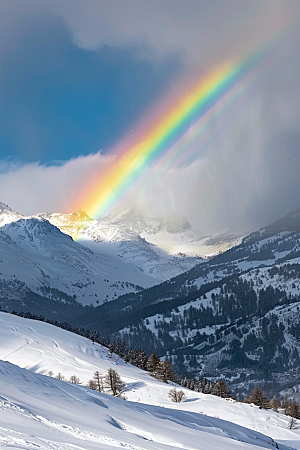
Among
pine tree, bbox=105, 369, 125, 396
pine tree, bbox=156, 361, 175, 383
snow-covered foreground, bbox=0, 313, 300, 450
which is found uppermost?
pine tree, bbox=156, 361, 175, 383

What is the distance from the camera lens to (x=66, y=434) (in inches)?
663

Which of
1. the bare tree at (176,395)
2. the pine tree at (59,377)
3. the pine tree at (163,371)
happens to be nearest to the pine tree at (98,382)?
the pine tree at (59,377)

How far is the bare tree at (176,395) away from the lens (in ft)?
217

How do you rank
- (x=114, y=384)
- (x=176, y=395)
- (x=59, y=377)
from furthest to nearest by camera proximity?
1. (x=59, y=377)
2. (x=114, y=384)
3. (x=176, y=395)

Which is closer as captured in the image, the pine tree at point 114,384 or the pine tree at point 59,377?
the pine tree at point 114,384

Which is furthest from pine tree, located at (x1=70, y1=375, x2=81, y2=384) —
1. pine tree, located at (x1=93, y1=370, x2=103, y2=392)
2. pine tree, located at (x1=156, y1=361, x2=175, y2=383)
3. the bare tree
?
pine tree, located at (x1=156, y1=361, x2=175, y2=383)

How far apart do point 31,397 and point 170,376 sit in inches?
2939

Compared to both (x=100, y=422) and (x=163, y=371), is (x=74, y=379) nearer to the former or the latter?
(x=163, y=371)

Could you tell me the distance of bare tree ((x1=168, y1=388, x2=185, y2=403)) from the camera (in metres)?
66.1

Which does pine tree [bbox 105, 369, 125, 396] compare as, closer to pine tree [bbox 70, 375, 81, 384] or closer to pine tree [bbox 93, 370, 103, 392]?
pine tree [bbox 93, 370, 103, 392]

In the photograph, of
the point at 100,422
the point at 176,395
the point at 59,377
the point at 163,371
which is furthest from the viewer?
the point at 163,371

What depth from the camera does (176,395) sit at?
67.1m

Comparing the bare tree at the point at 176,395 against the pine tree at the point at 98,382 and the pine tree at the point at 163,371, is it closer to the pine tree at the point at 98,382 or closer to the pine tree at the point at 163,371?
the pine tree at the point at 98,382

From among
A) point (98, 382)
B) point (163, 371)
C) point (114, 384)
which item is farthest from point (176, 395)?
point (163, 371)
